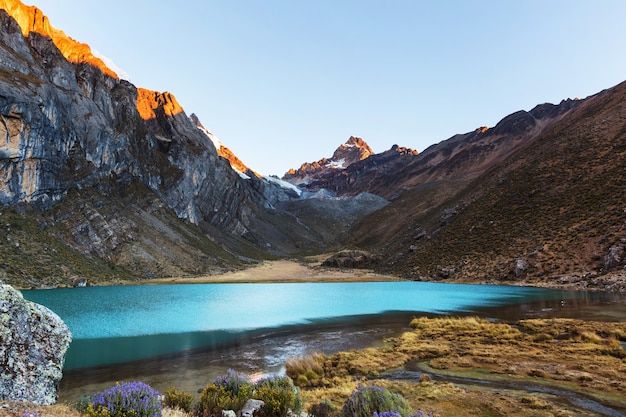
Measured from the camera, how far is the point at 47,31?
13800 cm

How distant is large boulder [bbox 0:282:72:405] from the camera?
28.8 feet

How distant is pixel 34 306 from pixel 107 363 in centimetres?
1668

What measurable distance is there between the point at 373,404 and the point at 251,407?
384cm

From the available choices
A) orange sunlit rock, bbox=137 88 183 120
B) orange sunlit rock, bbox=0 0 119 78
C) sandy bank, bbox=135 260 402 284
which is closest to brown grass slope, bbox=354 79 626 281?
sandy bank, bbox=135 260 402 284

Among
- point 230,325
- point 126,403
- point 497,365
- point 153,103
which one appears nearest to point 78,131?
point 153,103

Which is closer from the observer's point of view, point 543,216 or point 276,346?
point 276,346

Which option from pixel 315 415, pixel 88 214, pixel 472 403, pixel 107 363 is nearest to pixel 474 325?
pixel 472 403

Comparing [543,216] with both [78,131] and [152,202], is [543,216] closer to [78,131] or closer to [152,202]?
[152,202]

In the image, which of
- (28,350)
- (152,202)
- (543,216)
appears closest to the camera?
(28,350)

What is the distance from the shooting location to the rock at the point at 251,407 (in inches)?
433

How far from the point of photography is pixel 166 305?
54.1m

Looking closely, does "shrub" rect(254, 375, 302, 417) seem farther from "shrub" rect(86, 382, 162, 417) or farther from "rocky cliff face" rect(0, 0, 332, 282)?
"rocky cliff face" rect(0, 0, 332, 282)

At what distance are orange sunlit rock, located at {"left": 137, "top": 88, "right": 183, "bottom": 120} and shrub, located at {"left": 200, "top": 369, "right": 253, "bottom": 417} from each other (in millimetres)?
182215

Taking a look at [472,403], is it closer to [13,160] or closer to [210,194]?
[13,160]
